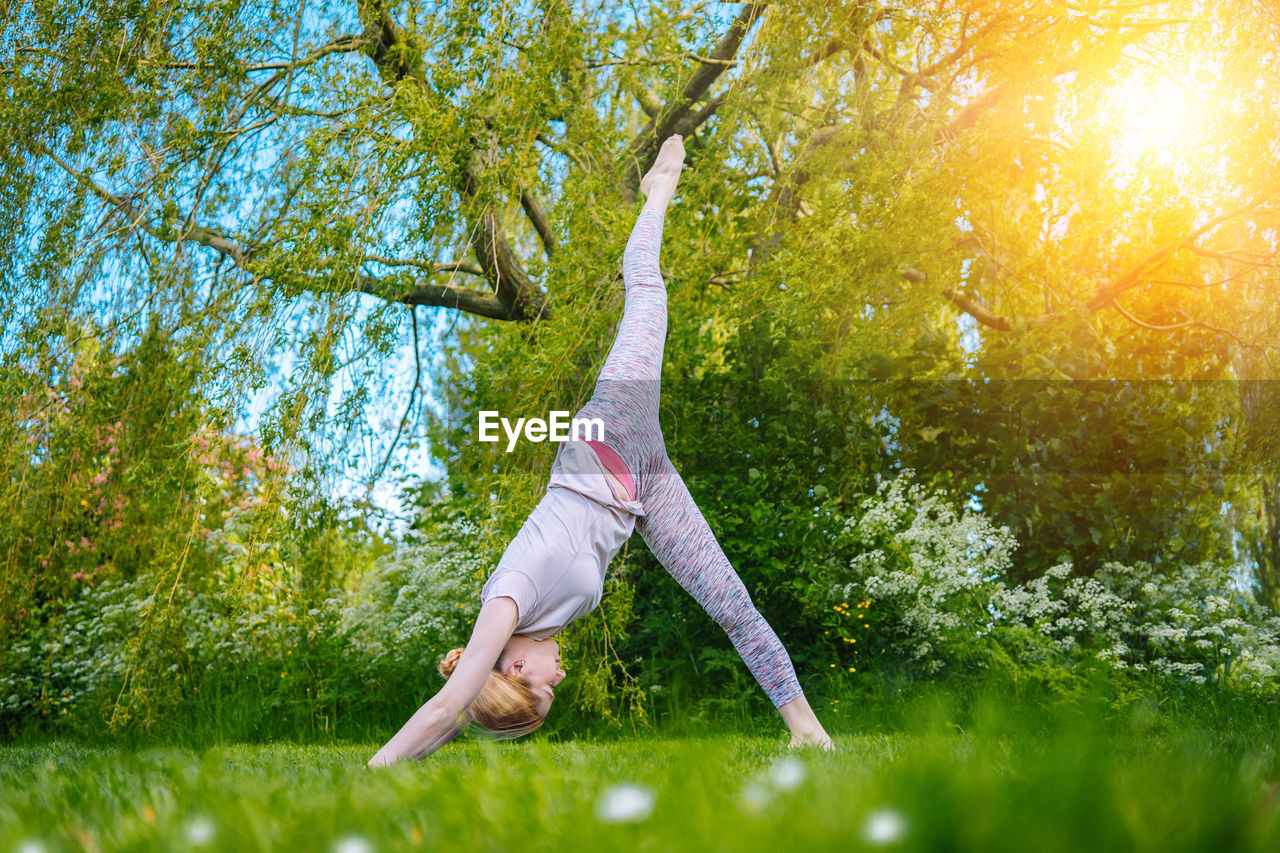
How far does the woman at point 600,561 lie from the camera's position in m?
2.14

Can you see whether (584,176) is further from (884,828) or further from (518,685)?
(884,828)

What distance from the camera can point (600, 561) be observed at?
261cm

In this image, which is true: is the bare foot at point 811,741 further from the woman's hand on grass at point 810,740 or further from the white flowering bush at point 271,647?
the white flowering bush at point 271,647

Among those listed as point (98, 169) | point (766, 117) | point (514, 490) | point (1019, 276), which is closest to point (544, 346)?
point (514, 490)

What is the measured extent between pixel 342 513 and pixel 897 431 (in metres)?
3.52

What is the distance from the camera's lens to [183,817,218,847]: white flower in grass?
2.80 feet

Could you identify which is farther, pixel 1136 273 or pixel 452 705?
pixel 1136 273

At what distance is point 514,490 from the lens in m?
3.61

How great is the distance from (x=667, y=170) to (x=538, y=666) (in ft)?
6.71

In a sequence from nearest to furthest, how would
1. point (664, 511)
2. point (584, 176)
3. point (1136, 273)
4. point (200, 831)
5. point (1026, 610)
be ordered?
1. point (200, 831)
2. point (664, 511)
3. point (584, 176)
4. point (1026, 610)
5. point (1136, 273)

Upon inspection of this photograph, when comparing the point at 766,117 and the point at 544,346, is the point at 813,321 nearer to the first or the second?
the point at 766,117

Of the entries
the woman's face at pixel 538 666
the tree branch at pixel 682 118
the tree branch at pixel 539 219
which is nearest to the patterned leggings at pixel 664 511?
the woman's face at pixel 538 666

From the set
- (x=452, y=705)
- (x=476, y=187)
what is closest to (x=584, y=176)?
(x=476, y=187)

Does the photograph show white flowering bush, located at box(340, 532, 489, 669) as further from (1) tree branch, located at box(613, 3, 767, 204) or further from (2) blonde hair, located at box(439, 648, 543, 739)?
(1) tree branch, located at box(613, 3, 767, 204)
